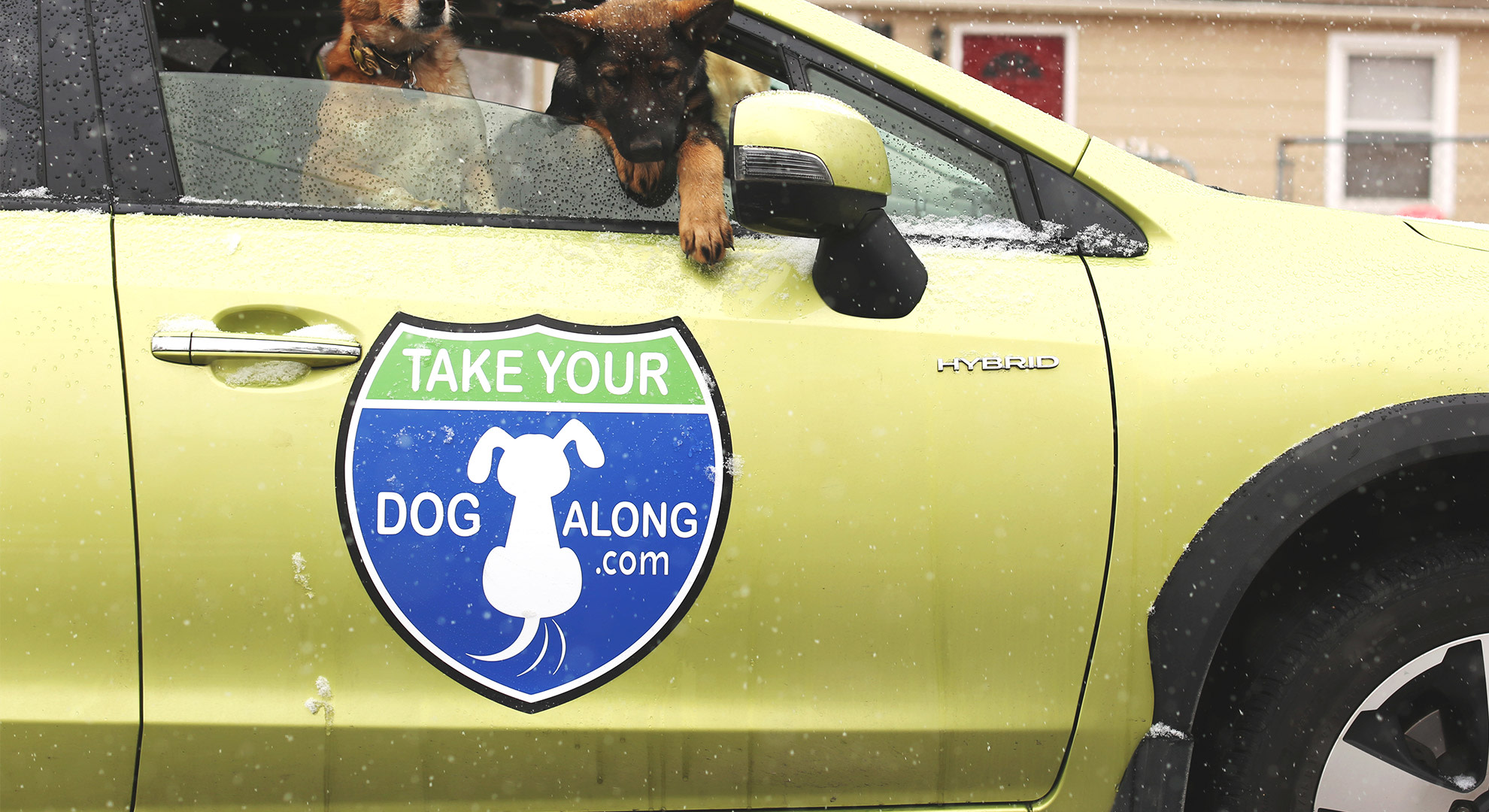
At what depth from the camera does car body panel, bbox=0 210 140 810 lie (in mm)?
1447

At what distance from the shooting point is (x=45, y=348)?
1462mm

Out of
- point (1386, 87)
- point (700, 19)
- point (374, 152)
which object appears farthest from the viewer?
point (1386, 87)

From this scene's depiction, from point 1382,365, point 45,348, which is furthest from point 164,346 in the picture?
point 1382,365

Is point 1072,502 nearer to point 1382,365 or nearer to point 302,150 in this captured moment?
point 1382,365

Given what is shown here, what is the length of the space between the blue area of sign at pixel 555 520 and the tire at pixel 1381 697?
1.00 metres

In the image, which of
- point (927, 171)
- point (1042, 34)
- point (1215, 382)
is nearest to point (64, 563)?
point (927, 171)

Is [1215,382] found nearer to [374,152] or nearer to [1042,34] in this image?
[374,152]

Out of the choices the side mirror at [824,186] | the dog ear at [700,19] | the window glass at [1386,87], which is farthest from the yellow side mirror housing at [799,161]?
the window glass at [1386,87]

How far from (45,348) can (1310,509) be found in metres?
1.96

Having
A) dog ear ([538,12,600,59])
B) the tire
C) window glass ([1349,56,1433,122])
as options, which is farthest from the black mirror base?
window glass ([1349,56,1433,122])

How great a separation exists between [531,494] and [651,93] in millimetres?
864

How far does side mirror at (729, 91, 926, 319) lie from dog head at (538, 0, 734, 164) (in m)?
0.37

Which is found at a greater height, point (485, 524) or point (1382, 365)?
point (1382, 365)

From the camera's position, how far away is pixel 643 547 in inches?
59.9
